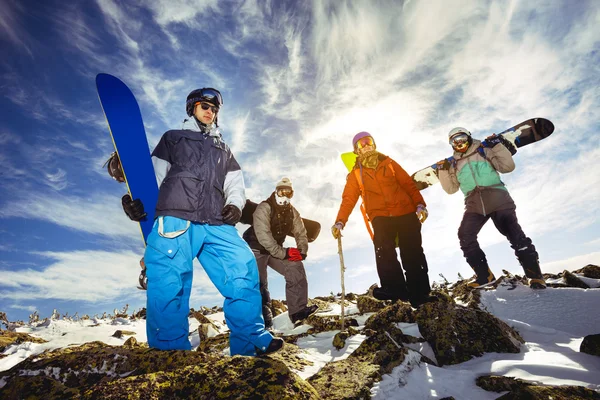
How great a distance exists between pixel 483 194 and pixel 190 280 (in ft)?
18.2

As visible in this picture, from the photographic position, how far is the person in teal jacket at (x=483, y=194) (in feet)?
17.0

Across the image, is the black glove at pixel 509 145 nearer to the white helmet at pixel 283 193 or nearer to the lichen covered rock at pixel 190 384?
the white helmet at pixel 283 193

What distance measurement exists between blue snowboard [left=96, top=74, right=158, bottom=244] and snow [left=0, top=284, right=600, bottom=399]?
195cm

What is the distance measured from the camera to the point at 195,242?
9.30ft

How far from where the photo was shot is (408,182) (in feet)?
17.5

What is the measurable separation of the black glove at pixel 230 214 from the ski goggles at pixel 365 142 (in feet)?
11.5

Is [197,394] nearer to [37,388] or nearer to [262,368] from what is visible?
[262,368]

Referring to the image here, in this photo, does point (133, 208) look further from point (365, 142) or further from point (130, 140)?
point (365, 142)

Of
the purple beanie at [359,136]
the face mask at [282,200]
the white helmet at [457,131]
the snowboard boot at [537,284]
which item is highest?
the white helmet at [457,131]

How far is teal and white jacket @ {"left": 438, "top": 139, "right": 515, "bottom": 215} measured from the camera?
5.43 meters

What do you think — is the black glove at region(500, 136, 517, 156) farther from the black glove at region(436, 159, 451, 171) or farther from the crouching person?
the crouching person

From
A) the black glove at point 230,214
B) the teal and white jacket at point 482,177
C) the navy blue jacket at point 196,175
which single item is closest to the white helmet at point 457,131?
the teal and white jacket at point 482,177

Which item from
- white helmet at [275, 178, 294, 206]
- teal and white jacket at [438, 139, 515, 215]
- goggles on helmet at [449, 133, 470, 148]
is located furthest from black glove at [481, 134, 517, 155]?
white helmet at [275, 178, 294, 206]

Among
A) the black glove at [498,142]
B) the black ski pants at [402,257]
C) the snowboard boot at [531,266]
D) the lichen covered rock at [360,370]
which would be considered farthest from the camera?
the black glove at [498,142]
